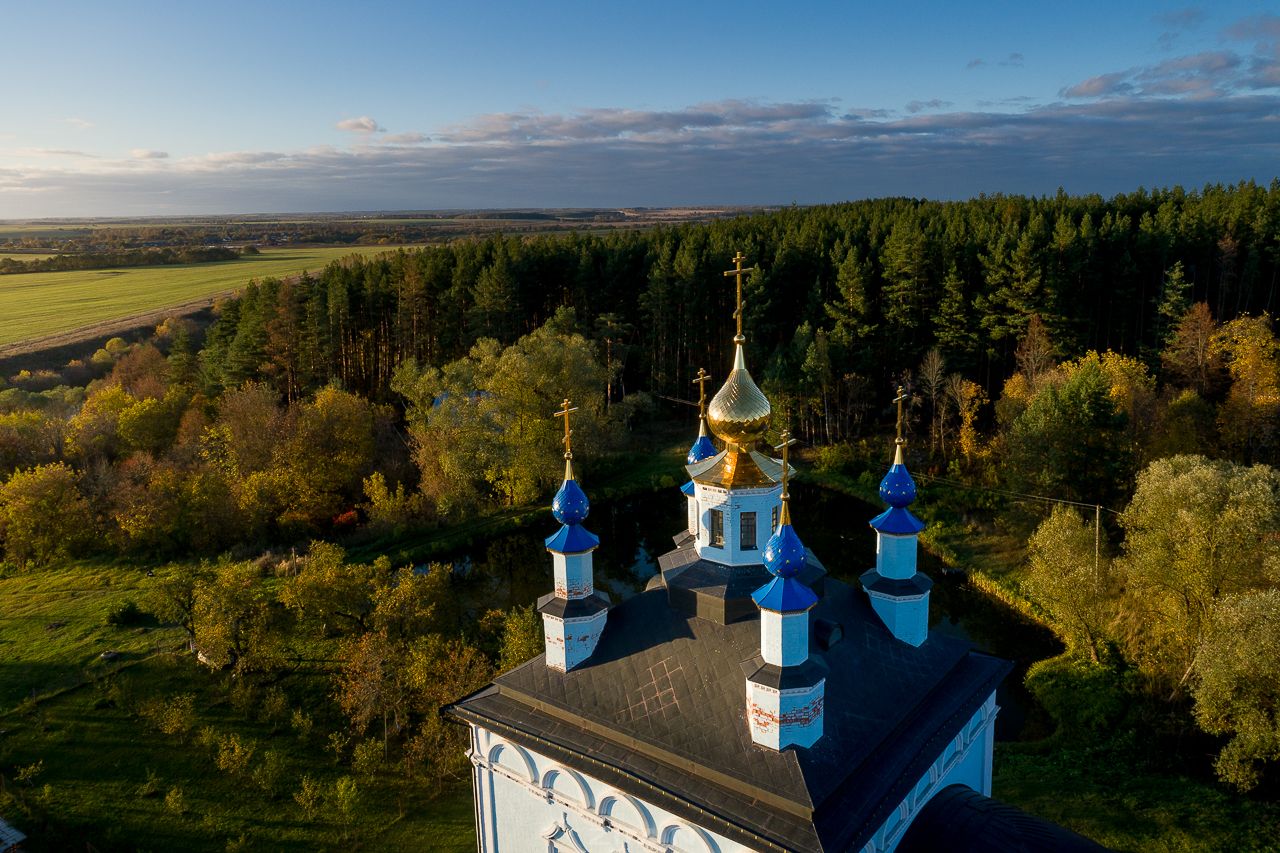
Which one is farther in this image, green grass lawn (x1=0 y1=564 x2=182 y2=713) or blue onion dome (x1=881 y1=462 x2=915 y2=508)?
green grass lawn (x1=0 y1=564 x2=182 y2=713)

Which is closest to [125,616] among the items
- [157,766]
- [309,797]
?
[157,766]

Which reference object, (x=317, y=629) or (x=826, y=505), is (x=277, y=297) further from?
(x=826, y=505)

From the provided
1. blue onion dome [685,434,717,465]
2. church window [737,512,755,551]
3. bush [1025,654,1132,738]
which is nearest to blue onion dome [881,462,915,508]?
church window [737,512,755,551]

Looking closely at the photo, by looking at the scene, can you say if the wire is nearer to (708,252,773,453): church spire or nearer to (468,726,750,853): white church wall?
(708,252,773,453): church spire

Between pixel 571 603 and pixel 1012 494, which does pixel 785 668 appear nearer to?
pixel 571 603

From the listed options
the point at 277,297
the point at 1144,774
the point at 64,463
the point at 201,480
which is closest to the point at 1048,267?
the point at 1144,774
